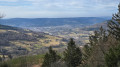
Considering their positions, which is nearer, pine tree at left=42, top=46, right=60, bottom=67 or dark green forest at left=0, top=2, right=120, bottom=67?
dark green forest at left=0, top=2, right=120, bottom=67

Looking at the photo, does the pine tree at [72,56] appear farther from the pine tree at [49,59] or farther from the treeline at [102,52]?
the pine tree at [49,59]

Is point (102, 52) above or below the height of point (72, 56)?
above

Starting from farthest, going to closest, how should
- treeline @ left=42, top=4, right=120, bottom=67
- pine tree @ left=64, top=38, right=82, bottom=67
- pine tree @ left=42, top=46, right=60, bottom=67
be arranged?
pine tree @ left=42, top=46, right=60, bottom=67 → pine tree @ left=64, top=38, right=82, bottom=67 → treeline @ left=42, top=4, right=120, bottom=67

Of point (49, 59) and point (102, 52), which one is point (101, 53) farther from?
point (49, 59)

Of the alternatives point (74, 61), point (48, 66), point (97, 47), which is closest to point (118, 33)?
point (97, 47)

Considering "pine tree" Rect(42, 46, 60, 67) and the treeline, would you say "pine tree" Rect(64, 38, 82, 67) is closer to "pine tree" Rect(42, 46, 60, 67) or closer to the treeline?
the treeline

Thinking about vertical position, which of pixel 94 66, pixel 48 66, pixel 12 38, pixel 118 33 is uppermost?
pixel 118 33

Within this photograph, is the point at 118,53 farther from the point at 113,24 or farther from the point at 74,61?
the point at 74,61

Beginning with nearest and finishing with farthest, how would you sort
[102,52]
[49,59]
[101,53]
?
[102,52] → [101,53] → [49,59]

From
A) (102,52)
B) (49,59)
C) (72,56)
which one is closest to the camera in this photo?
(102,52)

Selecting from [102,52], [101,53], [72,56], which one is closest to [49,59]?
[72,56]

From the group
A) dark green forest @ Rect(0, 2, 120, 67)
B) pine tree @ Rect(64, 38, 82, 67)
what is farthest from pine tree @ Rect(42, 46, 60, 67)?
pine tree @ Rect(64, 38, 82, 67)
